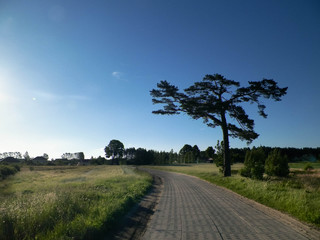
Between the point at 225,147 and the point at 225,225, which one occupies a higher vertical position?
the point at 225,147

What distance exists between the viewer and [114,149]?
382ft

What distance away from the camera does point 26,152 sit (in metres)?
115

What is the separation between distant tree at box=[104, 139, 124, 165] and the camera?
116m

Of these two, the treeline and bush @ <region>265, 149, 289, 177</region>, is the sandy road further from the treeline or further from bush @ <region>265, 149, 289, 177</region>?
the treeline

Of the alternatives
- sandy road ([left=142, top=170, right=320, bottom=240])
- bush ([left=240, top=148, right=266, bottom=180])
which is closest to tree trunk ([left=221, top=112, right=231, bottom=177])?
bush ([left=240, top=148, right=266, bottom=180])

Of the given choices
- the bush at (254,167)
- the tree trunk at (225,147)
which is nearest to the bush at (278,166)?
the bush at (254,167)

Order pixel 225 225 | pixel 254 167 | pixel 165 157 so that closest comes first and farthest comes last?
pixel 225 225, pixel 254 167, pixel 165 157

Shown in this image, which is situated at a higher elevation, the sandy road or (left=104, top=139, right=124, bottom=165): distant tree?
(left=104, top=139, right=124, bottom=165): distant tree

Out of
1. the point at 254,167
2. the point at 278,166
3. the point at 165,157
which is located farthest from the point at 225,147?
the point at 165,157

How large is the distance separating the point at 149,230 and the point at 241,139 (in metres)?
19.6

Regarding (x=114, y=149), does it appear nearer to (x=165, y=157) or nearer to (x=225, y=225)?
(x=165, y=157)

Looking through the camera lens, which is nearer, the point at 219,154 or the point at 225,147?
the point at 225,147

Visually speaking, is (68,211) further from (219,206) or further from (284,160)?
(284,160)

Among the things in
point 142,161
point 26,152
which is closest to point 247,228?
point 142,161
